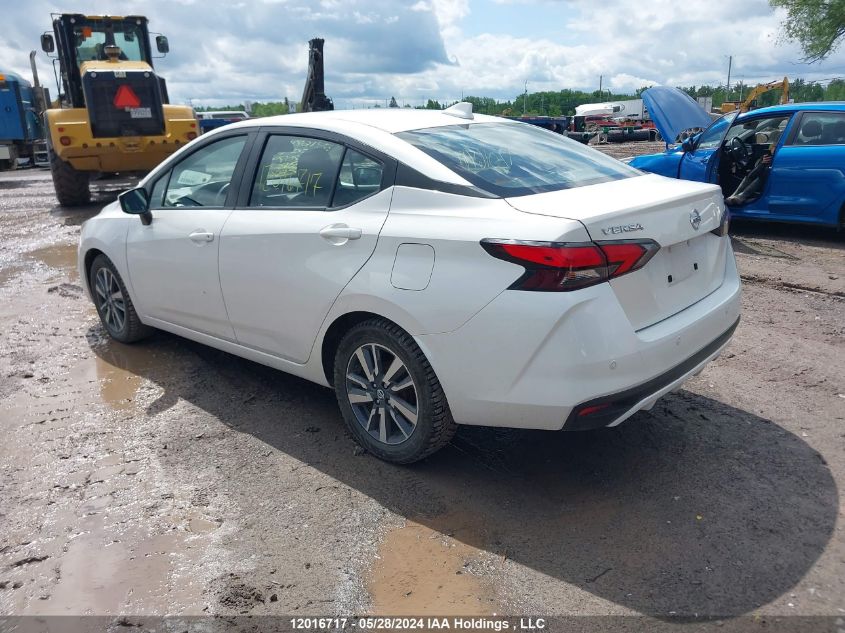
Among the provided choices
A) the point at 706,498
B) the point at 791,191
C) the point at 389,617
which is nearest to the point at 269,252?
the point at 389,617

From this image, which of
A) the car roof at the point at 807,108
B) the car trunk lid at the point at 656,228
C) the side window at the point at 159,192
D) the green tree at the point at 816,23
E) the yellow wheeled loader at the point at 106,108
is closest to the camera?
the car trunk lid at the point at 656,228

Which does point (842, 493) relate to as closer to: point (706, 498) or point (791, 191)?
point (706, 498)

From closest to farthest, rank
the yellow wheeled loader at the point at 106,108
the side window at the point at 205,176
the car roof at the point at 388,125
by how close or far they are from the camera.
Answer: the car roof at the point at 388,125
the side window at the point at 205,176
the yellow wheeled loader at the point at 106,108

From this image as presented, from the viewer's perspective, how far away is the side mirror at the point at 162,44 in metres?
13.6

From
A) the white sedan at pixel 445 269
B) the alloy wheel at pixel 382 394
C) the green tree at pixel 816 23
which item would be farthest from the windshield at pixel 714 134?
the green tree at pixel 816 23

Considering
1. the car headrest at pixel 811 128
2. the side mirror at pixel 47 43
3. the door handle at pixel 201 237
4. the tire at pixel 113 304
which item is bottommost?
the tire at pixel 113 304

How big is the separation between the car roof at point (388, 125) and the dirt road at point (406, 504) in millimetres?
1483

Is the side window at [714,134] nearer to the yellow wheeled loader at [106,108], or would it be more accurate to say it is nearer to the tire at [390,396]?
the tire at [390,396]

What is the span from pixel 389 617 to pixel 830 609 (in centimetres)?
156

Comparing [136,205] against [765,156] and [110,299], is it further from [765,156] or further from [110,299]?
[765,156]

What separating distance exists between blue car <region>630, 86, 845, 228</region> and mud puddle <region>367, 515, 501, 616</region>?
703cm

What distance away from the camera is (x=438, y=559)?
2777 millimetres

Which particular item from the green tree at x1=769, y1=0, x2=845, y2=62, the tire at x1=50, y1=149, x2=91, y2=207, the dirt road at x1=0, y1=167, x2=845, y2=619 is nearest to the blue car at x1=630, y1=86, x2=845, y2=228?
the dirt road at x1=0, y1=167, x2=845, y2=619

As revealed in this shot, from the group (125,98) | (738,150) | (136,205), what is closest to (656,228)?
(136,205)
